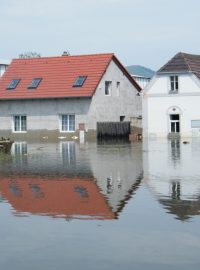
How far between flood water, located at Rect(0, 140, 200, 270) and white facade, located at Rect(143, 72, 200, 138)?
29154mm

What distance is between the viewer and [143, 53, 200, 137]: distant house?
50.6m

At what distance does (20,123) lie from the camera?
173 feet

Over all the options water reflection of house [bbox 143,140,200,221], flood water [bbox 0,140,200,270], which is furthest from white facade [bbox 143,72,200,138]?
flood water [bbox 0,140,200,270]

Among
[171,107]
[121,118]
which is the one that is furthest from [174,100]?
[121,118]

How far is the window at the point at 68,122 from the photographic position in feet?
167

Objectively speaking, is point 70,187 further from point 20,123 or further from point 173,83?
point 20,123

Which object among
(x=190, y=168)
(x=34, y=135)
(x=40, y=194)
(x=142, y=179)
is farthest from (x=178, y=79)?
(x=40, y=194)

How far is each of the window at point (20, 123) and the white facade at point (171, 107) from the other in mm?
10129

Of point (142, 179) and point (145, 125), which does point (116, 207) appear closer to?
point (142, 179)

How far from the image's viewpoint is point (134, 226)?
11383 millimetres

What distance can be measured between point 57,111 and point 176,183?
34.7m

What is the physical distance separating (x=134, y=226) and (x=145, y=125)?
136 feet

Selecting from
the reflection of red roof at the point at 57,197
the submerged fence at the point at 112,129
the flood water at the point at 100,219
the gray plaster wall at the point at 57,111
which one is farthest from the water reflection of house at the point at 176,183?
the gray plaster wall at the point at 57,111

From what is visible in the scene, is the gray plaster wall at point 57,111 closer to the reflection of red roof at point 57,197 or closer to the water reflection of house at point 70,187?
the water reflection of house at point 70,187
